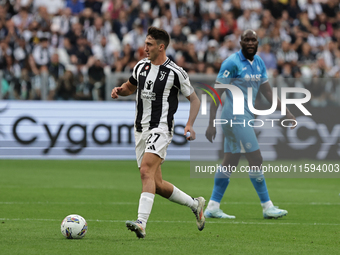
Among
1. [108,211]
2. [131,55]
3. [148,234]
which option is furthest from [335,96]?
[148,234]

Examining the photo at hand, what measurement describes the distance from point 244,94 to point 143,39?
11.3 meters

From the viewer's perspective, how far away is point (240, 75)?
322 inches

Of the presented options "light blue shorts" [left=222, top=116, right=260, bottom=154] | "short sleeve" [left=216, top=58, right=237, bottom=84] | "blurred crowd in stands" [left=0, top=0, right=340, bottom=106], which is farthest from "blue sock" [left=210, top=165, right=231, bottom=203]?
"blurred crowd in stands" [left=0, top=0, right=340, bottom=106]

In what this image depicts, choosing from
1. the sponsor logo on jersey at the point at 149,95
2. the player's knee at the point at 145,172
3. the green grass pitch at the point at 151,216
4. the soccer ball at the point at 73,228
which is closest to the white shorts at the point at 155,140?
the player's knee at the point at 145,172

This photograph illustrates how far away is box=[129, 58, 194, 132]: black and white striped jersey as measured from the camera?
21.6 ft

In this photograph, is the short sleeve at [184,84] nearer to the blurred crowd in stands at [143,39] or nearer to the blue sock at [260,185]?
the blue sock at [260,185]

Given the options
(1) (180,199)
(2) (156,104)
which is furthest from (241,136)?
(2) (156,104)

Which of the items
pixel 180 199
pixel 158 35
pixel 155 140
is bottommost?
pixel 180 199

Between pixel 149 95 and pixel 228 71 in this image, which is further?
pixel 228 71

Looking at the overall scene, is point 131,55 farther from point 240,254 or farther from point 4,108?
point 240,254

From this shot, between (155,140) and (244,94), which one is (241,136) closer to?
(244,94)

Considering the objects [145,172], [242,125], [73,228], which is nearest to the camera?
[73,228]

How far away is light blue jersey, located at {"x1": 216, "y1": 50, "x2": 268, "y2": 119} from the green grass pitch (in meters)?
1.46

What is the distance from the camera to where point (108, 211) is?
28.1 ft
